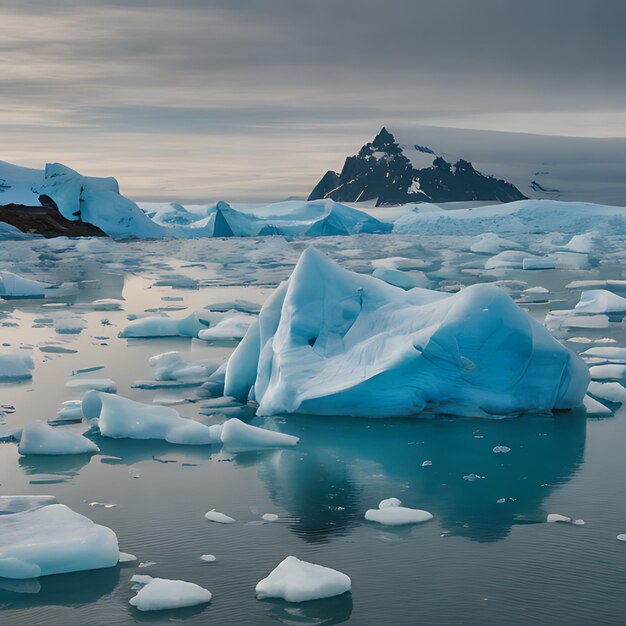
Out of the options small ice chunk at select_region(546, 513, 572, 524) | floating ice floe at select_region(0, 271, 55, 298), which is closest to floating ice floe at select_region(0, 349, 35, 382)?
small ice chunk at select_region(546, 513, 572, 524)

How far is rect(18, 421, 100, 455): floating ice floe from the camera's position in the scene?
5.88 meters

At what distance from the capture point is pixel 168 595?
372 centimetres

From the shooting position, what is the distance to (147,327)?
11.2 metres

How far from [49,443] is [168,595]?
245 cm

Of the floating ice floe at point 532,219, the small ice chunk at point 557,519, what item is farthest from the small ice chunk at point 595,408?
the floating ice floe at point 532,219

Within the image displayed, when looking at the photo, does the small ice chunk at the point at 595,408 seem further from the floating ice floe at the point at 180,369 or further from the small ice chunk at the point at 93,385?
the small ice chunk at the point at 93,385

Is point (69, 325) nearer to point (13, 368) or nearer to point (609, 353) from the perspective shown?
point (13, 368)

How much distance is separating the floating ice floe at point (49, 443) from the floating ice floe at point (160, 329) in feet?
16.9

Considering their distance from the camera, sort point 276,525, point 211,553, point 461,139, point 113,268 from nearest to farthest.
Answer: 1. point 211,553
2. point 276,525
3. point 113,268
4. point 461,139

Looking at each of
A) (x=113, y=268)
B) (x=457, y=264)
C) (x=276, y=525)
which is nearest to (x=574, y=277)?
(x=457, y=264)

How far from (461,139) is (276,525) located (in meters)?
46.2

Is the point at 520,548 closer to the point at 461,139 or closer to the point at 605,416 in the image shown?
the point at 605,416

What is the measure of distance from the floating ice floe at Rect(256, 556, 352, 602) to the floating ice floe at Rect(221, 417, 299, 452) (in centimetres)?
213

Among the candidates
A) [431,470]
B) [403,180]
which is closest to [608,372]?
[431,470]
